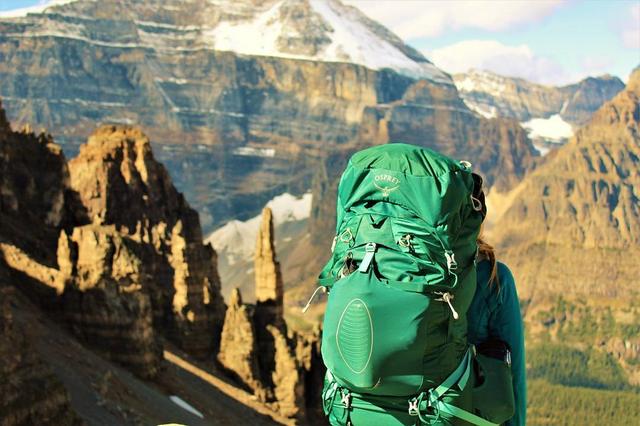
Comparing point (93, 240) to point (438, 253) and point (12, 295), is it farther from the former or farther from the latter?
point (438, 253)

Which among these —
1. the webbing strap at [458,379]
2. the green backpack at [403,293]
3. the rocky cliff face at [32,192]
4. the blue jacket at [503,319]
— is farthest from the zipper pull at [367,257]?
the rocky cliff face at [32,192]

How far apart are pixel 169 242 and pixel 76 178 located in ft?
34.9

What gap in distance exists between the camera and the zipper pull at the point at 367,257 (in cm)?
842

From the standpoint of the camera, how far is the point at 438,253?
27.8ft

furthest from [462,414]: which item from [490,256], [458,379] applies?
[490,256]

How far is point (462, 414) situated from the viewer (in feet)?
28.0

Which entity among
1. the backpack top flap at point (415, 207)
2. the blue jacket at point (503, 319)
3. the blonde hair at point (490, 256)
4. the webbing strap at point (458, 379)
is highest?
the backpack top flap at point (415, 207)

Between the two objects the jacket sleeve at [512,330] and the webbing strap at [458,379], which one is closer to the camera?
the webbing strap at [458,379]

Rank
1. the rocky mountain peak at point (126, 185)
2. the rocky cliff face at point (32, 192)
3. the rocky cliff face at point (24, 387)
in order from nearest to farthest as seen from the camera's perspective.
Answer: the rocky cliff face at point (24, 387) < the rocky cliff face at point (32, 192) < the rocky mountain peak at point (126, 185)

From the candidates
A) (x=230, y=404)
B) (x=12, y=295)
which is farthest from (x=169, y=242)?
(x=12, y=295)

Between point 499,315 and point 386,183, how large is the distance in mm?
1685

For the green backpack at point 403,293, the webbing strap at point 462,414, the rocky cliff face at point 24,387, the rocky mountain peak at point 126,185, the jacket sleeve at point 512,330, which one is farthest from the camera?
the rocky mountain peak at point 126,185

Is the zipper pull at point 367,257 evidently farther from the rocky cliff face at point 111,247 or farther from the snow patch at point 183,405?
the snow patch at point 183,405

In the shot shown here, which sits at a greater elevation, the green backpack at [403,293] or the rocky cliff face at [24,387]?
the green backpack at [403,293]
